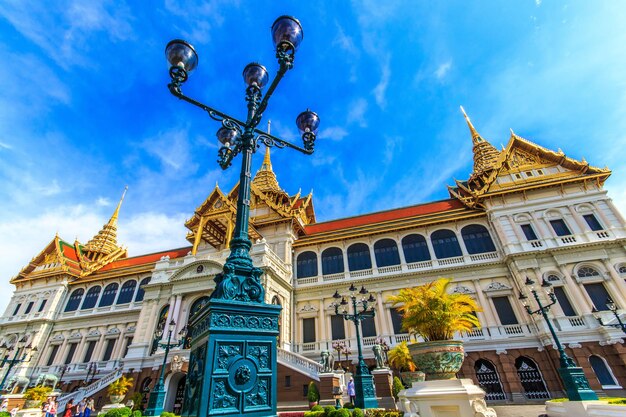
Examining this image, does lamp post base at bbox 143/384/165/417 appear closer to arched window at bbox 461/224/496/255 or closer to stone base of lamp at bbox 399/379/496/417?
stone base of lamp at bbox 399/379/496/417

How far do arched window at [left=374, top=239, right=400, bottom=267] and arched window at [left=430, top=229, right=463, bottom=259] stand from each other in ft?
8.99

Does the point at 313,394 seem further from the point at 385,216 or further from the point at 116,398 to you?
the point at 385,216

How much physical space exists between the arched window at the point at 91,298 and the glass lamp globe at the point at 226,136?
29.3 metres

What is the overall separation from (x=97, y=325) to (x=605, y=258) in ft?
121

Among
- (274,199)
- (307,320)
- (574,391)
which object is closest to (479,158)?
(274,199)

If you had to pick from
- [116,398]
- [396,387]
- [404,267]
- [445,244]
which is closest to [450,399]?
[396,387]

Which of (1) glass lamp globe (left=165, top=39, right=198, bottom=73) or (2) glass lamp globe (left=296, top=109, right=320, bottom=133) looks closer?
(1) glass lamp globe (left=165, top=39, right=198, bottom=73)

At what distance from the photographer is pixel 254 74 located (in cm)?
559

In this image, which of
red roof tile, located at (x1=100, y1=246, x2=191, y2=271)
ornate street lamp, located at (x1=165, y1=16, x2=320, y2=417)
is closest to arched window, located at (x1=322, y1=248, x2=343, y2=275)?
red roof tile, located at (x1=100, y1=246, x2=191, y2=271)

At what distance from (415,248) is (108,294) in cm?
2744

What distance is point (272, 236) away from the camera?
81.2 ft

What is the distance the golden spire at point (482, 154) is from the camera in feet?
83.3

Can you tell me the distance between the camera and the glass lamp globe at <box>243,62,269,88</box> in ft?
18.3

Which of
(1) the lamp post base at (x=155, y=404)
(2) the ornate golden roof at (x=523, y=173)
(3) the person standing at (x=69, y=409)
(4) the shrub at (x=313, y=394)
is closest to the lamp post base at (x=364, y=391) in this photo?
(4) the shrub at (x=313, y=394)
